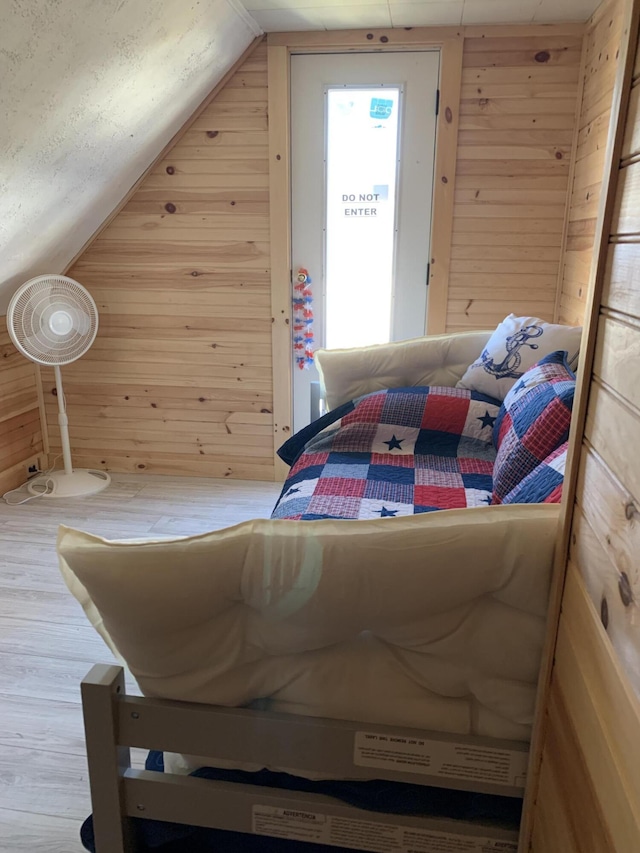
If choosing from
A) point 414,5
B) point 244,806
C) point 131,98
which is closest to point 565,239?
point 414,5

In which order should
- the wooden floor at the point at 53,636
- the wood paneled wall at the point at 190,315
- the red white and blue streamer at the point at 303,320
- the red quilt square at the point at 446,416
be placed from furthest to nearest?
the red white and blue streamer at the point at 303,320 → the wood paneled wall at the point at 190,315 → the red quilt square at the point at 446,416 → the wooden floor at the point at 53,636

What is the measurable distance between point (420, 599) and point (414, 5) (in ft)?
8.49

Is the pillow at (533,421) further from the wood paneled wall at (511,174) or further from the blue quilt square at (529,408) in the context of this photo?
the wood paneled wall at (511,174)

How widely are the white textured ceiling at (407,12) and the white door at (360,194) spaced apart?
16 cm

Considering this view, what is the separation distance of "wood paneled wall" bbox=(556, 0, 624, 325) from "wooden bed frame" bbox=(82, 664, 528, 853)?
2.06 m

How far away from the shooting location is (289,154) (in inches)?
123

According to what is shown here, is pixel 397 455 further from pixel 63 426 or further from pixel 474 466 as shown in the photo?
pixel 63 426

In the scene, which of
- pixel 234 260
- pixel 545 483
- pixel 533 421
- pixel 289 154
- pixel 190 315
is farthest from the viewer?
pixel 190 315

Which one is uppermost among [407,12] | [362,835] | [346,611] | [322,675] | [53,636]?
[407,12]

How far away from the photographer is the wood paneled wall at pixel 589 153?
2504 millimetres

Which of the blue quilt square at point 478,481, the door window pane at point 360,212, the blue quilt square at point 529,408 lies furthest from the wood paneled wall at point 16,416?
the blue quilt square at point 529,408

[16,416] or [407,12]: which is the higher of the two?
[407,12]

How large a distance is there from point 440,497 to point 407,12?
7.00 feet

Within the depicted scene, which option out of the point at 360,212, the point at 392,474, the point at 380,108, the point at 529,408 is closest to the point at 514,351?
the point at 529,408
